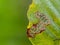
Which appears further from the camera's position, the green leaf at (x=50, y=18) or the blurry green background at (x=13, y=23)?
the blurry green background at (x=13, y=23)

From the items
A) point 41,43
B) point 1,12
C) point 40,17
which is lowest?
point 41,43

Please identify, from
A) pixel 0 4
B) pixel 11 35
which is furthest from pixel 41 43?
pixel 0 4

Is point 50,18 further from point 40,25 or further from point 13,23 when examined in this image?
point 13,23

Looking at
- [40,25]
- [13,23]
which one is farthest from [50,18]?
[13,23]

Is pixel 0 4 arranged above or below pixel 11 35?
above

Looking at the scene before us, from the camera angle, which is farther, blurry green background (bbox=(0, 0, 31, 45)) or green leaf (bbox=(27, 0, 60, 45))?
blurry green background (bbox=(0, 0, 31, 45))

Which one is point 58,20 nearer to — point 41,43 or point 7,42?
point 41,43

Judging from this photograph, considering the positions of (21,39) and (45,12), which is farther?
(21,39)
